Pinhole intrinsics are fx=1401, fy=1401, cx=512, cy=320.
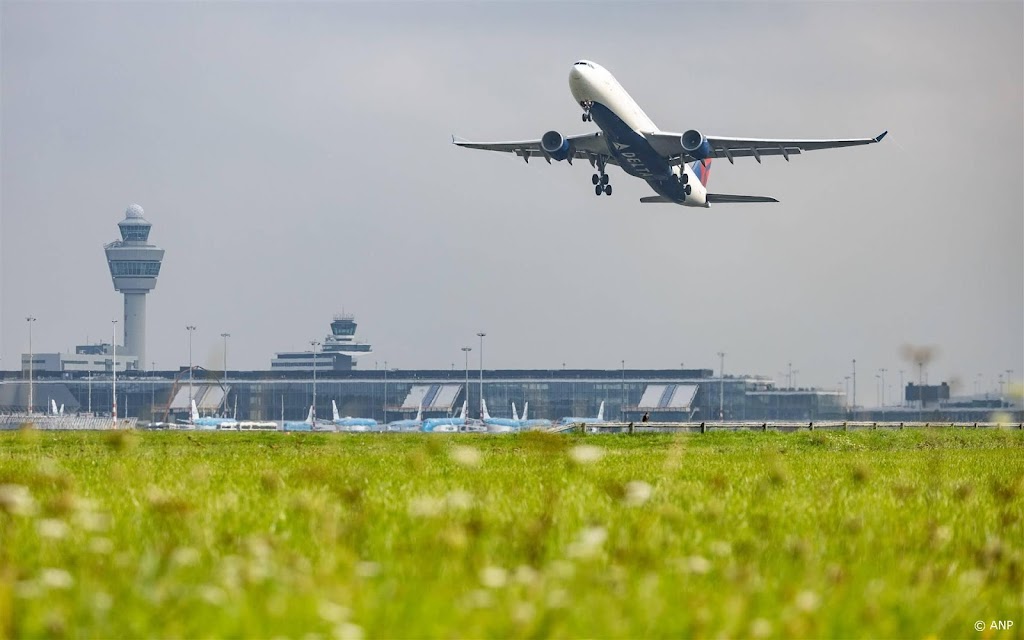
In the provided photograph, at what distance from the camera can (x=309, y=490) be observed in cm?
1419

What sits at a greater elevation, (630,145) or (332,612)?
(630,145)

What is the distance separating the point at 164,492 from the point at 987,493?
971cm

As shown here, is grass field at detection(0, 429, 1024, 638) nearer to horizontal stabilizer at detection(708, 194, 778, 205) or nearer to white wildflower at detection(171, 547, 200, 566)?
white wildflower at detection(171, 547, 200, 566)

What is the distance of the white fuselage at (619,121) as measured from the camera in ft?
209

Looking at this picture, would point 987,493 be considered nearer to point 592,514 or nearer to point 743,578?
point 592,514

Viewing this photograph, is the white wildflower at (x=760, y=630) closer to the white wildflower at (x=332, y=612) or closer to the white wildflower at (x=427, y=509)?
the white wildflower at (x=332, y=612)

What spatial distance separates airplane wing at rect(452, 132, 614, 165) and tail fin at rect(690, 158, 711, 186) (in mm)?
11565

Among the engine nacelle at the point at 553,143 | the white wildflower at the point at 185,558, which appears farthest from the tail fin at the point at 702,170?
the white wildflower at the point at 185,558

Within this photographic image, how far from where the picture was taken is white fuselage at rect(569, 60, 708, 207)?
63594 mm

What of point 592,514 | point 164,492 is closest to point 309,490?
point 164,492

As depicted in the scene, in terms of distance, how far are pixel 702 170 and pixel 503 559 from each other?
254 feet

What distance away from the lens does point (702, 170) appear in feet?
281

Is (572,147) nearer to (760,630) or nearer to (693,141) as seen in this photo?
(693,141)

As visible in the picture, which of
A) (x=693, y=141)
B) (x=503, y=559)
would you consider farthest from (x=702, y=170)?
(x=503, y=559)
